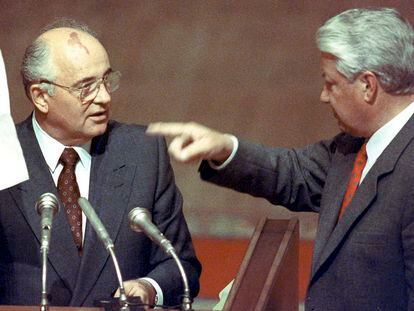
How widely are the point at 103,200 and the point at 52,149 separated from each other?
22 centimetres

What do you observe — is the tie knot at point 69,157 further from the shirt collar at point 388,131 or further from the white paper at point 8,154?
the shirt collar at point 388,131

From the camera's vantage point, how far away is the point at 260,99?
5984 mm

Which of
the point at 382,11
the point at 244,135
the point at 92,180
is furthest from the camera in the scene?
the point at 244,135

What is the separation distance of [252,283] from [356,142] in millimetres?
631

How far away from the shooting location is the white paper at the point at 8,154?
322cm

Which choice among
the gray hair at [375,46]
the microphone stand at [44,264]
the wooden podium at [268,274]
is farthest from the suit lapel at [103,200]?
the gray hair at [375,46]

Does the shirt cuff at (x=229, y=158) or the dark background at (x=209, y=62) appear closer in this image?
the shirt cuff at (x=229, y=158)

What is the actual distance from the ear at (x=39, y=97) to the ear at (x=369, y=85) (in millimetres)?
1026

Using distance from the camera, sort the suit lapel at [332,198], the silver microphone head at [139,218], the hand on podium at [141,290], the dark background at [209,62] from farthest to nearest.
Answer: the dark background at [209,62], the hand on podium at [141,290], the suit lapel at [332,198], the silver microphone head at [139,218]

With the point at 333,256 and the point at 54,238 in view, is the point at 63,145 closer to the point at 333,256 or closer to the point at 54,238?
the point at 54,238

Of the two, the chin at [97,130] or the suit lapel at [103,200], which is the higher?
the chin at [97,130]

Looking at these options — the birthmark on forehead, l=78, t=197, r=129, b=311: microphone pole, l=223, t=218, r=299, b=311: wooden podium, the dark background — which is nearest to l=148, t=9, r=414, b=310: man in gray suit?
l=223, t=218, r=299, b=311: wooden podium

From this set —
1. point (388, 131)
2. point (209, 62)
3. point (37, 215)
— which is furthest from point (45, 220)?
point (209, 62)

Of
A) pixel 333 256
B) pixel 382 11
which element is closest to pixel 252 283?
pixel 333 256
